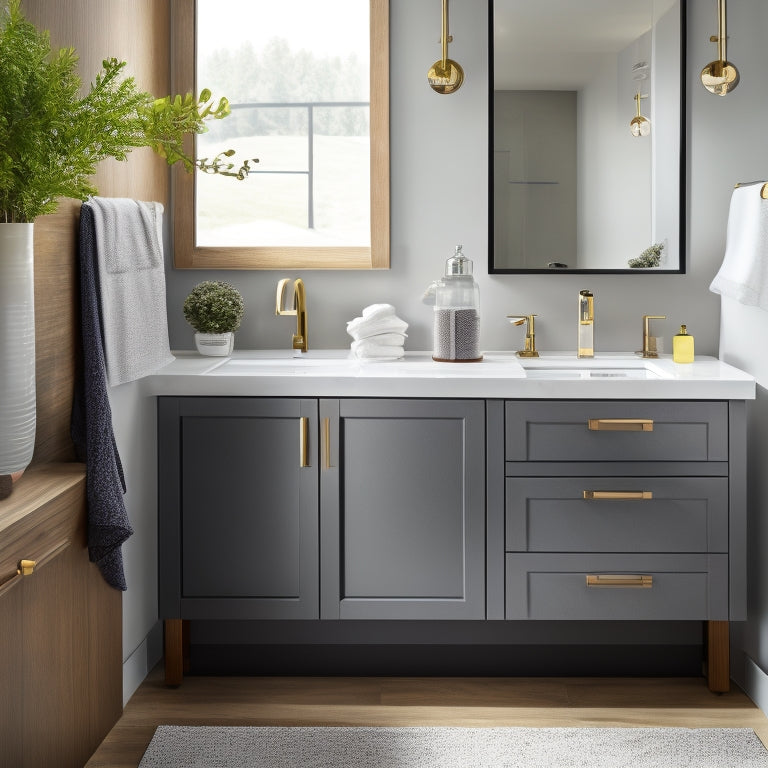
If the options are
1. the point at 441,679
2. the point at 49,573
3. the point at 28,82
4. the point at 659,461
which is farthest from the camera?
the point at 441,679

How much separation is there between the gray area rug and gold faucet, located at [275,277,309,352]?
3.75 feet

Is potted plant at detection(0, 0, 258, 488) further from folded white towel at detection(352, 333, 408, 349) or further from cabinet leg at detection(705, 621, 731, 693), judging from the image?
cabinet leg at detection(705, 621, 731, 693)

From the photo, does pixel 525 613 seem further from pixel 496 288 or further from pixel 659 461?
pixel 496 288

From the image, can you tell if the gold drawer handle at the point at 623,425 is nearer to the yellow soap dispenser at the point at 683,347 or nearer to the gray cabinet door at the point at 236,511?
the yellow soap dispenser at the point at 683,347

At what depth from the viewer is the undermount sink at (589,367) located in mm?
2787

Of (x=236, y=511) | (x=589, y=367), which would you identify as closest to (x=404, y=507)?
(x=236, y=511)

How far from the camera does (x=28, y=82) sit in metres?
1.45

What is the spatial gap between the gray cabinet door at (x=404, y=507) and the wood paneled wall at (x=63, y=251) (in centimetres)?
74

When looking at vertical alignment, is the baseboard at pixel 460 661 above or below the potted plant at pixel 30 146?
below

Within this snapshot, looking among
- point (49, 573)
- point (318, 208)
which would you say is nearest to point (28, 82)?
point (49, 573)

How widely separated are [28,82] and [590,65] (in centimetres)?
192

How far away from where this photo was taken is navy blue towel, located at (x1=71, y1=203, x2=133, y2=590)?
193 centimetres

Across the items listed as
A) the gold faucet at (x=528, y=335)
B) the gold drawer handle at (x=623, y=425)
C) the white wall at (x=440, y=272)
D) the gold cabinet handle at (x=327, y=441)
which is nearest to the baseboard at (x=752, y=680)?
the gold drawer handle at (x=623, y=425)

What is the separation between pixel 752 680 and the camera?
2586mm
